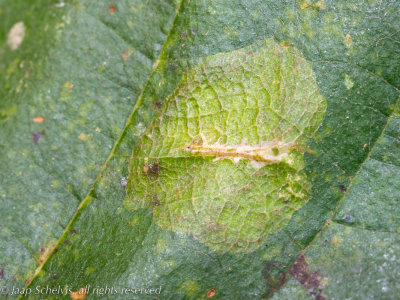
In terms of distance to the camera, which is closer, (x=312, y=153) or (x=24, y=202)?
(x=312, y=153)

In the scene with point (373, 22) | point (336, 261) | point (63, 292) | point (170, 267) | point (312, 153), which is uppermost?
point (373, 22)

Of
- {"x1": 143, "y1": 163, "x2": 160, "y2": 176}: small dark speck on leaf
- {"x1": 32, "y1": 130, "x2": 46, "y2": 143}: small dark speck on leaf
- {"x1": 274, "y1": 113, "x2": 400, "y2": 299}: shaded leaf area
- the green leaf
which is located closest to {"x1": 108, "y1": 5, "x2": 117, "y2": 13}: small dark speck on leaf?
the green leaf

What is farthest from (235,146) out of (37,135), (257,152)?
(37,135)

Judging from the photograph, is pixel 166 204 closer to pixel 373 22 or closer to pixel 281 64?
pixel 281 64

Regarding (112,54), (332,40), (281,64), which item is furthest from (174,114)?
(332,40)

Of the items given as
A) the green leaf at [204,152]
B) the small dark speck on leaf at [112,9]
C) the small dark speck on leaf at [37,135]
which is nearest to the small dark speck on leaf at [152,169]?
the green leaf at [204,152]

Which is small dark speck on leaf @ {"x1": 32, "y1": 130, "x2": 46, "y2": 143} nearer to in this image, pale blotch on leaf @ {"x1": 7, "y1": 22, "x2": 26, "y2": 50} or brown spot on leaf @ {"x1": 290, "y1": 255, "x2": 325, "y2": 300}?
pale blotch on leaf @ {"x1": 7, "y1": 22, "x2": 26, "y2": 50}
